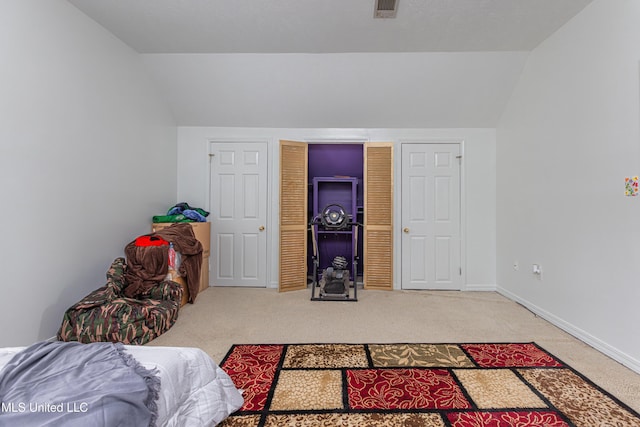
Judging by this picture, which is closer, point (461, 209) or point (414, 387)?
point (414, 387)

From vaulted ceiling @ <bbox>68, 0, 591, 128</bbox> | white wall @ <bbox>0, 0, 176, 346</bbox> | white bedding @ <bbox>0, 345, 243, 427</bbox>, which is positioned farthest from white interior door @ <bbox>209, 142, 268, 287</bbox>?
white bedding @ <bbox>0, 345, 243, 427</bbox>

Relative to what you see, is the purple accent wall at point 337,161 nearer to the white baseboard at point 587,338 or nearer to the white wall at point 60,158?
the white wall at point 60,158

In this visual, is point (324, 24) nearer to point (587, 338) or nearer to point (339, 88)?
point (339, 88)

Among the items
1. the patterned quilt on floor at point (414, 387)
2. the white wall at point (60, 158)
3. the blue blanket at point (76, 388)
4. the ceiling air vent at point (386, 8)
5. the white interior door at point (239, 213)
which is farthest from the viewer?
the white interior door at point (239, 213)

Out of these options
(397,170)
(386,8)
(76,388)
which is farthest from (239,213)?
(76,388)

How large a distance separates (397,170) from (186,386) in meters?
3.81

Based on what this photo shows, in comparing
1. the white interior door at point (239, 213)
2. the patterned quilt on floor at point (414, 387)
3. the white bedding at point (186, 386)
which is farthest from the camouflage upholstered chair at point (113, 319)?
the white interior door at point (239, 213)

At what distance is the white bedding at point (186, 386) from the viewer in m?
1.31

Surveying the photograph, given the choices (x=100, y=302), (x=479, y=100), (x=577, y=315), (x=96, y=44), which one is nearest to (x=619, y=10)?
(x=479, y=100)

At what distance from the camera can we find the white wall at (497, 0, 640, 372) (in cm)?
232

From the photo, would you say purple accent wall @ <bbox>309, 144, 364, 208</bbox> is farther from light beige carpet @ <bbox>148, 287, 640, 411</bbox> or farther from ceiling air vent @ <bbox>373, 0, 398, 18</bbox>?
ceiling air vent @ <bbox>373, 0, 398, 18</bbox>

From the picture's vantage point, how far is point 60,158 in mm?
2609

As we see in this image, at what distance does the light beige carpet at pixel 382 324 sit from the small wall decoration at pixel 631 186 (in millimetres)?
1344

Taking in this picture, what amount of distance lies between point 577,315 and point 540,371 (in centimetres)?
103
